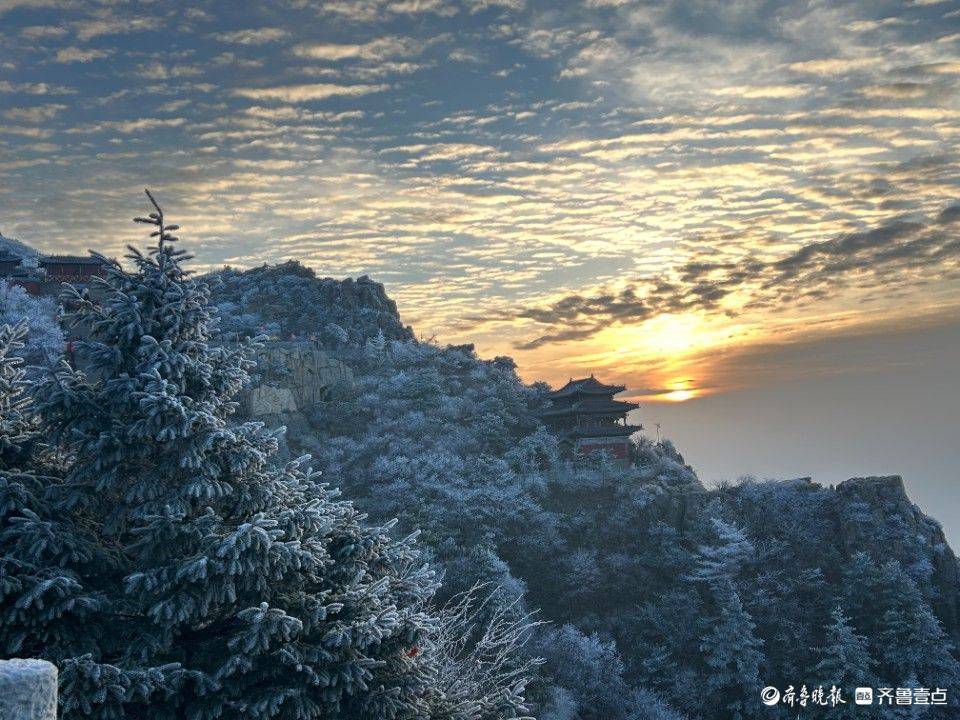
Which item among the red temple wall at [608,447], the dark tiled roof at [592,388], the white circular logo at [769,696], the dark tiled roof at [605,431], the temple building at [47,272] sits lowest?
the white circular logo at [769,696]

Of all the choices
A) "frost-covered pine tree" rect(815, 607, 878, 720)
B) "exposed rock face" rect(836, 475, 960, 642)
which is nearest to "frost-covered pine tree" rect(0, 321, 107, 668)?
"frost-covered pine tree" rect(815, 607, 878, 720)

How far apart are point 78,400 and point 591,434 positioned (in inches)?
1983

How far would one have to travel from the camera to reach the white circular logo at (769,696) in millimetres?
37969

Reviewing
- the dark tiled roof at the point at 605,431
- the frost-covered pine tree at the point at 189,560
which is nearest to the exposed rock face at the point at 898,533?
the dark tiled roof at the point at 605,431

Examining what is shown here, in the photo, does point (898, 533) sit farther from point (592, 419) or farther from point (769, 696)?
point (592, 419)

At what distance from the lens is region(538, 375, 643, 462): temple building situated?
59.6 metres

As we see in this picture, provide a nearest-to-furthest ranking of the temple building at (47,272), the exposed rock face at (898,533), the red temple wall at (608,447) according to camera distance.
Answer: the exposed rock face at (898,533) → the red temple wall at (608,447) → the temple building at (47,272)

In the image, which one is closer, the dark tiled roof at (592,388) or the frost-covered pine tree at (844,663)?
the frost-covered pine tree at (844,663)

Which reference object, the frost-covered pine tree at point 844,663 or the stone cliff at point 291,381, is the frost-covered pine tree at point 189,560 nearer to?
the frost-covered pine tree at point 844,663

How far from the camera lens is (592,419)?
200ft

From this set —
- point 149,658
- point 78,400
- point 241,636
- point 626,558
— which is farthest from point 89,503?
point 626,558

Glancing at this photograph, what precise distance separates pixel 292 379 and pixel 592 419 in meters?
22.9

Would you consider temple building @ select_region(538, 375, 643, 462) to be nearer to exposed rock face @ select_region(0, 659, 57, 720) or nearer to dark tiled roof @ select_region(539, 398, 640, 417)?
dark tiled roof @ select_region(539, 398, 640, 417)

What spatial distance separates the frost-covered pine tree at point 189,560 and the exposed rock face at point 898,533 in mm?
37870
